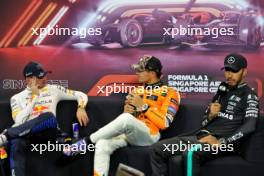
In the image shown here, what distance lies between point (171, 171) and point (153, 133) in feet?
1.75

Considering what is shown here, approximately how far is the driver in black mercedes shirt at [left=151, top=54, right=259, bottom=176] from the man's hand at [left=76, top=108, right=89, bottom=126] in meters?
0.81

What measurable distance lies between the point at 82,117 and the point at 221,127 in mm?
1328

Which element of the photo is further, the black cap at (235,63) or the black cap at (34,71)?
the black cap at (34,71)

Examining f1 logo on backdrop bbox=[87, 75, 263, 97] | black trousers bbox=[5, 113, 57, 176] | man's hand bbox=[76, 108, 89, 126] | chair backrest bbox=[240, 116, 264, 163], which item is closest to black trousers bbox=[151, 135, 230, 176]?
chair backrest bbox=[240, 116, 264, 163]

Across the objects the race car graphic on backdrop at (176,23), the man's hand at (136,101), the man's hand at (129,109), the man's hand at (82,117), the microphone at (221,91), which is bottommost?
the man's hand at (82,117)

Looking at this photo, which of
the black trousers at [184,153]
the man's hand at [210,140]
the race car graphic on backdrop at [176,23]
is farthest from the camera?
the race car graphic on backdrop at [176,23]

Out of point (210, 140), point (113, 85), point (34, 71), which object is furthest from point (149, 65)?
point (34, 71)

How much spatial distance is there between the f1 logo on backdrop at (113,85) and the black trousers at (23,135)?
1.08m

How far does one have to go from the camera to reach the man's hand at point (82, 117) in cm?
447

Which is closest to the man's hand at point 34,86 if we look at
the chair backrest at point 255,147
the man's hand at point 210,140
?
the man's hand at point 210,140

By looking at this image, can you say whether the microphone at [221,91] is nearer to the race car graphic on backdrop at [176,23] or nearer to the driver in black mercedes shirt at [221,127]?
the driver in black mercedes shirt at [221,127]

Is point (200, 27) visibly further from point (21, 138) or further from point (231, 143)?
point (21, 138)

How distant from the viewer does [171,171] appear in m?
3.86

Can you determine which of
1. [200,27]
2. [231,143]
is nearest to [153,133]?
[231,143]
